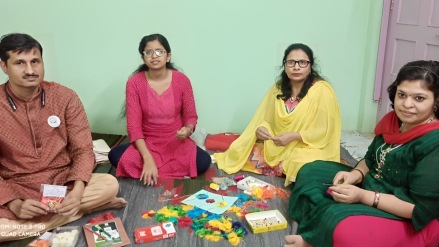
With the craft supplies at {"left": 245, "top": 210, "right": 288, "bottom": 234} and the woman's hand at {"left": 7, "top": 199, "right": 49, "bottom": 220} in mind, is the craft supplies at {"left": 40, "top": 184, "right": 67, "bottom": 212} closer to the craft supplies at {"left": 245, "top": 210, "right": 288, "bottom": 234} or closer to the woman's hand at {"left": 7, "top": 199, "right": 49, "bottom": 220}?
the woman's hand at {"left": 7, "top": 199, "right": 49, "bottom": 220}

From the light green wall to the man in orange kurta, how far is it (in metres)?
1.35

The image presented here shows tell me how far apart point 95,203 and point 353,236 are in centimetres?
137

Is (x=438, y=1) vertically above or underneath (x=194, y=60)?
above

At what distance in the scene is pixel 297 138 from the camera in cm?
271

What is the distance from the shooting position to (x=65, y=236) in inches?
79.0

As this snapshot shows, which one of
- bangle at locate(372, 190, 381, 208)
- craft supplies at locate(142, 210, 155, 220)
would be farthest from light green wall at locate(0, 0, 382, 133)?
bangle at locate(372, 190, 381, 208)

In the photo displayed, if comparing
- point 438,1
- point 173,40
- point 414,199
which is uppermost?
point 438,1

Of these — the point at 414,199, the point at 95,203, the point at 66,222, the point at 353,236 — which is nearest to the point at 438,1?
the point at 414,199

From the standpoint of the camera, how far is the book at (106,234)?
1996 mm

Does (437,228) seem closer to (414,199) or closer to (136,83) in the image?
(414,199)

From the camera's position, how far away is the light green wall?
11.4 ft

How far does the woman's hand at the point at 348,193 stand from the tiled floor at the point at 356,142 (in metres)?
1.47

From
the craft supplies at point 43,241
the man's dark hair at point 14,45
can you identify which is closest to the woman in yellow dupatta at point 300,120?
the craft supplies at point 43,241

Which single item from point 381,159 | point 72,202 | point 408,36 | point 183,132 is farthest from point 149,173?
point 408,36
